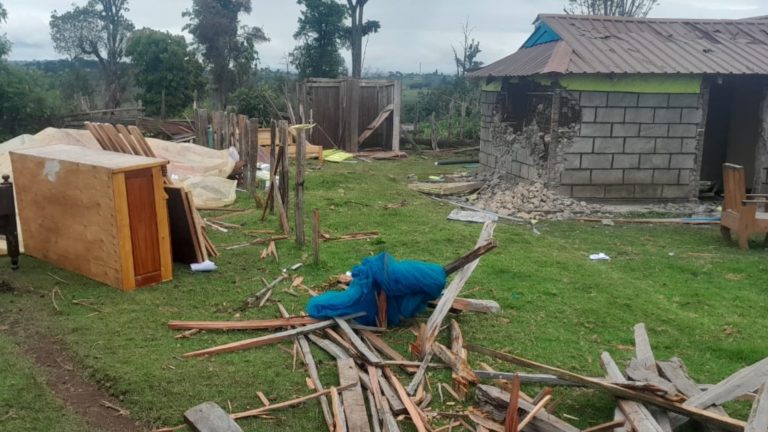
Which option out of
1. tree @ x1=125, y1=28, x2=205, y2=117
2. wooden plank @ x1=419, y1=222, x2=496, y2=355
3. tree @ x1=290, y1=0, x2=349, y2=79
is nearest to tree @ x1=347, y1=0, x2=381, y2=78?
tree @ x1=290, y1=0, x2=349, y2=79

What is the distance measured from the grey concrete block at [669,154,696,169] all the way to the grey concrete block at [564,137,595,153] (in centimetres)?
187

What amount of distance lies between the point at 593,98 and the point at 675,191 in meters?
2.77

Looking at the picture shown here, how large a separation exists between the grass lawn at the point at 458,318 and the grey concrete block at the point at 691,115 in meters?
3.25

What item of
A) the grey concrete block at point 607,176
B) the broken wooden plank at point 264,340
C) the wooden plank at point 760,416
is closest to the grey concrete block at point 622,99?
the grey concrete block at point 607,176

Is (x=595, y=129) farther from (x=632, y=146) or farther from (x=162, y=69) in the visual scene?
(x=162, y=69)

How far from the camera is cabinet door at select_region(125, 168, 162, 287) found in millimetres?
6871

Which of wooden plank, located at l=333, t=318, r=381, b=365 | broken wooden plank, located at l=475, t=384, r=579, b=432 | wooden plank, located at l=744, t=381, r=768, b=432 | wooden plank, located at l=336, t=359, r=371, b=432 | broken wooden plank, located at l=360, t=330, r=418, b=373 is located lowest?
Result: broken wooden plank, located at l=360, t=330, r=418, b=373

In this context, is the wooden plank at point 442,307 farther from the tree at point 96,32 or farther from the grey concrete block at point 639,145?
the tree at point 96,32

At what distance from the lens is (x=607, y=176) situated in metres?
13.0

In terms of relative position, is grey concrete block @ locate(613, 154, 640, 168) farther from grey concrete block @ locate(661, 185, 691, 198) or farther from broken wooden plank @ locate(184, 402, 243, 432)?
broken wooden plank @ locate(184, 402, 243, 432)

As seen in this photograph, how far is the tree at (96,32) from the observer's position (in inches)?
1555

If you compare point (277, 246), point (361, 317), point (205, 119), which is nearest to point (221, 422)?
point (361, 317)

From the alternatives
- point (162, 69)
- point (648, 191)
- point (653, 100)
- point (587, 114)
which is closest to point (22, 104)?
point (162, 69)

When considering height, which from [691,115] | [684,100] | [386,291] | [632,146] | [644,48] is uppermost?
[644,48]
